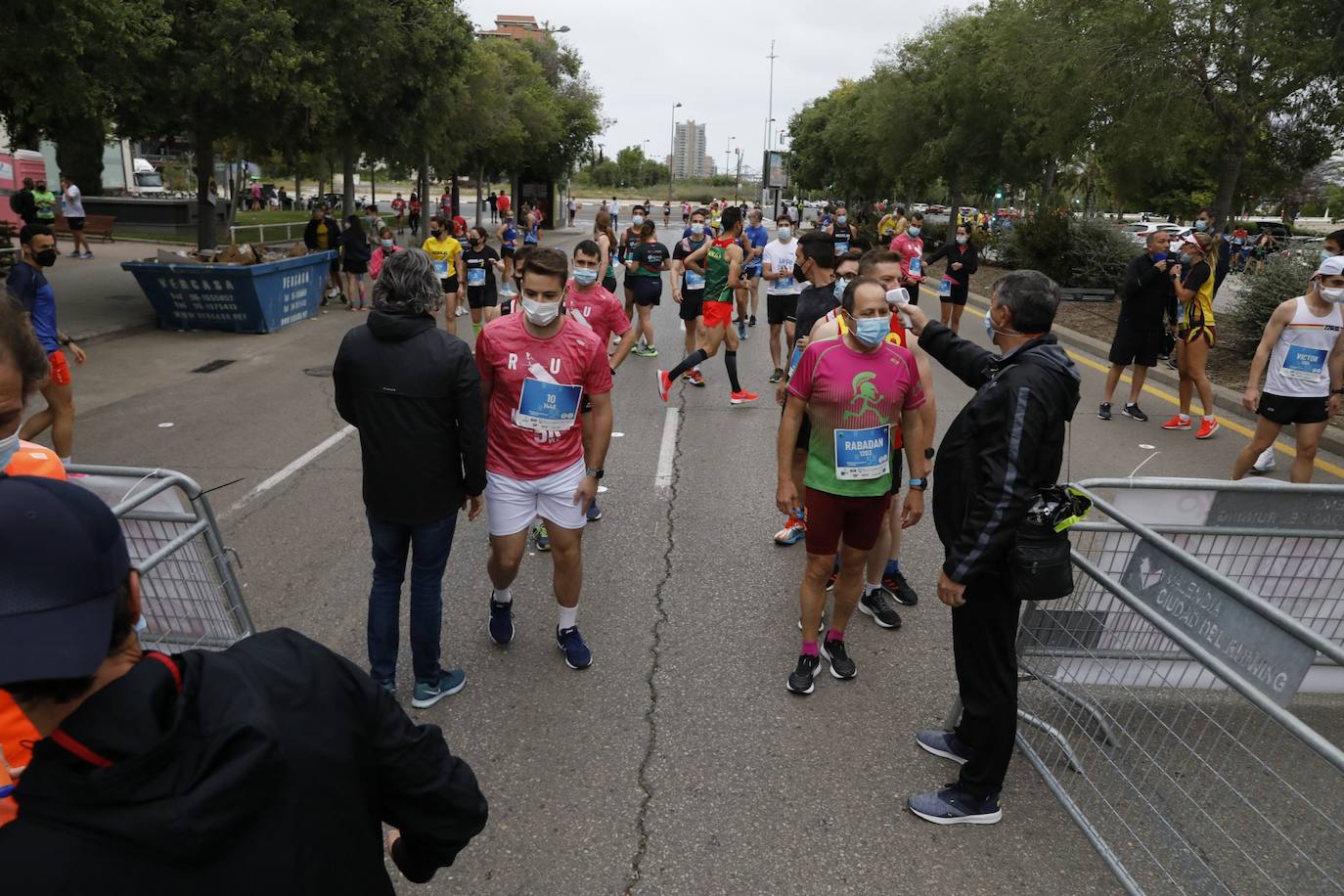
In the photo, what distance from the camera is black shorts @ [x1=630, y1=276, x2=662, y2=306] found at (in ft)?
38.1

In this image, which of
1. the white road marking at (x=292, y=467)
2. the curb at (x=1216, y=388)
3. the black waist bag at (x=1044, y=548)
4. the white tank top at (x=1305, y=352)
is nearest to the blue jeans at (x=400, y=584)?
the black waist bag at (x=1044, y=548)

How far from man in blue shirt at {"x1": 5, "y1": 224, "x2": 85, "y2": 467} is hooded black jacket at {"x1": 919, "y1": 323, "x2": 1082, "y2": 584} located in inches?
254

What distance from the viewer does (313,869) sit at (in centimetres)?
126

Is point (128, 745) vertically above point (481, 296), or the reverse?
point (128, 745)

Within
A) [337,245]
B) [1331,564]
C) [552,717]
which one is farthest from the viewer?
[337,245]

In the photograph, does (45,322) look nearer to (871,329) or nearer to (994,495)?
(871,329)

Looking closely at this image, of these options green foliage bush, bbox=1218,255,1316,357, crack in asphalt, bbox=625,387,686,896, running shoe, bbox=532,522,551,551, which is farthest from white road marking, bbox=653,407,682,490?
green foliage bush, bbox=1218,255,1316,357

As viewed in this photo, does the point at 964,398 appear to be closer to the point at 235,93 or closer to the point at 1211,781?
the point at 1211,781

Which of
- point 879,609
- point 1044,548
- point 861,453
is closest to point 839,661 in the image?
point 879,609

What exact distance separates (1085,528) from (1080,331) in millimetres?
13376

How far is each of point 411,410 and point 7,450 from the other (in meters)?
1.32

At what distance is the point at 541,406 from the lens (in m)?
3.98

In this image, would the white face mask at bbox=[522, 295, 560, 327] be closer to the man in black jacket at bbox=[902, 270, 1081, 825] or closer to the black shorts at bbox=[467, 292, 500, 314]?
the man in black jacket at bbox=[902, 270, 1081, 825]

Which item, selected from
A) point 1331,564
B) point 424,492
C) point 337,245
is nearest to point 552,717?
point 424,492
